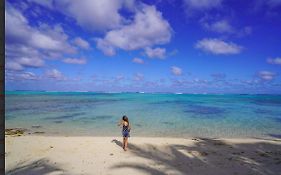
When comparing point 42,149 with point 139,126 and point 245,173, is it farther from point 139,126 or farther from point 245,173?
point 139,126

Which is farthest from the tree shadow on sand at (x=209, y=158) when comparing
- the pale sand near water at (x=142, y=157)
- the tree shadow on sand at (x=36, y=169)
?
the tree shadow on sand at (x=36, y=169)

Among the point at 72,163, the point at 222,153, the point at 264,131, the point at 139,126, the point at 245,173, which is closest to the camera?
the point at 245,173

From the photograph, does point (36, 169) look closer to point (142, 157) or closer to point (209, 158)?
point (142, 157)

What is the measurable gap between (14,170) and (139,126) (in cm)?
1370

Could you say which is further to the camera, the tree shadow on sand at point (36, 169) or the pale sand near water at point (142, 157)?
the pale sand near water at point (142, 157)

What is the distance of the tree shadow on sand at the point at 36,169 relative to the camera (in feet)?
29.9

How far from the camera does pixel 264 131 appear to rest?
20.5 meters

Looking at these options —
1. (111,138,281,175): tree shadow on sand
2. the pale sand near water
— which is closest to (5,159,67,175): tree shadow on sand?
the pale sand near water

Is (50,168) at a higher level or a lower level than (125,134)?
lower

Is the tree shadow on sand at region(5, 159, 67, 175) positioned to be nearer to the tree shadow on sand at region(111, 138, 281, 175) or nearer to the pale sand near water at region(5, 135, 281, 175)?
the pale sand near water at region(5, 135, 281, 175)

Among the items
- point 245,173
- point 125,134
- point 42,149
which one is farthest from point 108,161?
point 245,173

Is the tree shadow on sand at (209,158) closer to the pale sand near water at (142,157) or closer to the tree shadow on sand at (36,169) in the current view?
the pale sand near water at (142,157)

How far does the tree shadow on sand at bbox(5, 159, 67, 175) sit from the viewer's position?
29.9ft

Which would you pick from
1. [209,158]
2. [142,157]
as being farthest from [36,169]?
[209,158]
